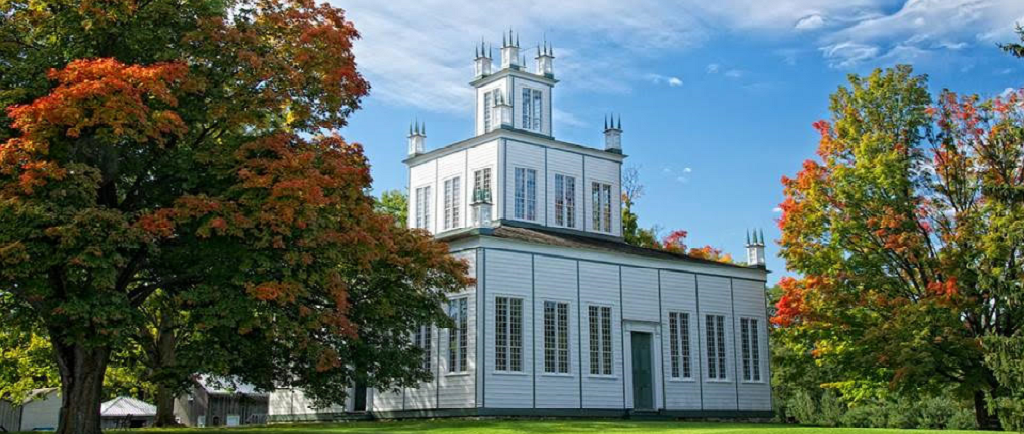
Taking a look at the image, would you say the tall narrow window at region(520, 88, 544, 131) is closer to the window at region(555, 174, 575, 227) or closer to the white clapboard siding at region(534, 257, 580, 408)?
the window at region(555, 174, 575, 227)

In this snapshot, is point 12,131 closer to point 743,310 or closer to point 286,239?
point 286,239

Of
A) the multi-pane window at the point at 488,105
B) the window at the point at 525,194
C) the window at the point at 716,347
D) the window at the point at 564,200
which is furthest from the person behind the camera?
the multi-pane window at the point at 488,105

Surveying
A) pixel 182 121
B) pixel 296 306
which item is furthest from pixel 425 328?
pixel 182 121

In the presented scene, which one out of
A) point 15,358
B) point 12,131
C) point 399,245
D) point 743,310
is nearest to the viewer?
point 12,131

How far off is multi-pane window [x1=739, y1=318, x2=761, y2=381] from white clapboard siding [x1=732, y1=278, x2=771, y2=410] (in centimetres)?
14

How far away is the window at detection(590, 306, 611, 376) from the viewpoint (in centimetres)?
3425

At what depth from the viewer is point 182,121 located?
21.2 m

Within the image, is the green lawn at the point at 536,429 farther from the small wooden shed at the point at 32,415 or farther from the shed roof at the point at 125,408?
the shed roof at the point at 125,408

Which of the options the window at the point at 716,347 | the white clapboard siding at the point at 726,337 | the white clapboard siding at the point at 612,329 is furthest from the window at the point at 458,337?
the window at the point at 716,347

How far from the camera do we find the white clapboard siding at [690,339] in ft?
118

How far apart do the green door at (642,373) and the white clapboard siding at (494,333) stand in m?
4.68

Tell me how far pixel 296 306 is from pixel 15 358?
1556cm

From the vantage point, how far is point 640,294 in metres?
35.8

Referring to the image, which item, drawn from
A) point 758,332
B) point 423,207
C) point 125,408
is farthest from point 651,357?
point 125,408
